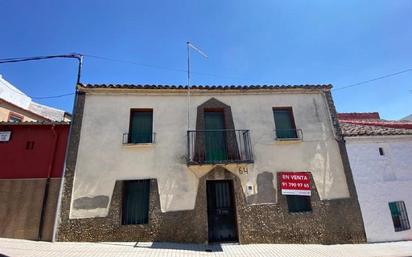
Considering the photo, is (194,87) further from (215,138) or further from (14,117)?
(14,117)

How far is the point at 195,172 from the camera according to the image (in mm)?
7918

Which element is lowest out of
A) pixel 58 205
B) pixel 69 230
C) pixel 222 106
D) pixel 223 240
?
pixel 223 240

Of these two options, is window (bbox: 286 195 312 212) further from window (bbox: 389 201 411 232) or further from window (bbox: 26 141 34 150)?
window (bbox: 26 141 34 150)

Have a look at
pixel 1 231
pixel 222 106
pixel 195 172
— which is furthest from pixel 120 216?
pixel 222 106

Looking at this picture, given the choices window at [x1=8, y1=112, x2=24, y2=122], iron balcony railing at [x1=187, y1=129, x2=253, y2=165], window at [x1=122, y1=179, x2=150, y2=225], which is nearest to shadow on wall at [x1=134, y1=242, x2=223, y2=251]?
window at [x1=122, y1=179, x2=150, y2=225]

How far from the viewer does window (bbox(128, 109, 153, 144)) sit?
8234 mm

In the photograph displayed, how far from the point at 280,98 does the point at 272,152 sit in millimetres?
2483

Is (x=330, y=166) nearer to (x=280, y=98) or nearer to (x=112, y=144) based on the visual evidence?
(x=280, y=98)

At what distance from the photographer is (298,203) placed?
8.15 m

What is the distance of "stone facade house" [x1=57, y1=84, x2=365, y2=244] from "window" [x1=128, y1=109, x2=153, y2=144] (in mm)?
38

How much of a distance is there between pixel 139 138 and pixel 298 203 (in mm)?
6311

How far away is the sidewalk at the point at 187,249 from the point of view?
18.8 feet

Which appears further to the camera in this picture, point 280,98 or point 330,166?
point 280,98

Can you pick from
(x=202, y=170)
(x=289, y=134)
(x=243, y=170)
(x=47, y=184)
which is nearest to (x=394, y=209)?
(x=289, y=134)
